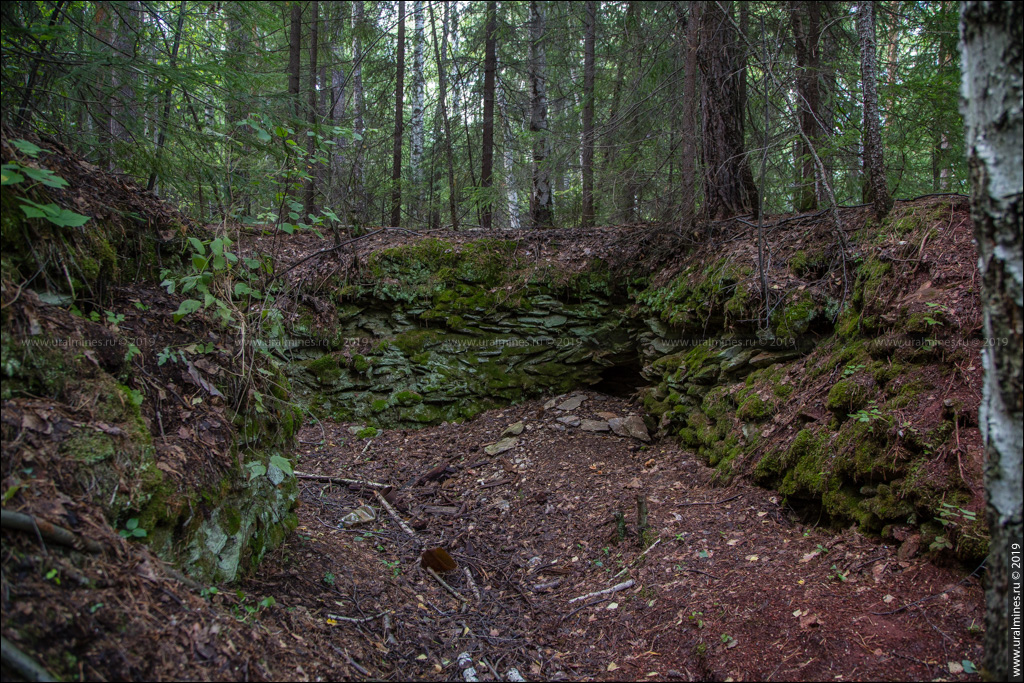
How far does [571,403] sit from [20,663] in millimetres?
5218

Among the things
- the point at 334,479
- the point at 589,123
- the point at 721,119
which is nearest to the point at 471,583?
the point at 334,479

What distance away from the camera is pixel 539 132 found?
8.11 metres

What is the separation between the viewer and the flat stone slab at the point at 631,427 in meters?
5.52

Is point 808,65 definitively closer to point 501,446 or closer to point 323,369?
point 501,446

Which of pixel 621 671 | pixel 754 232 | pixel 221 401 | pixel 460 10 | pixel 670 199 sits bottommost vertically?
pixel 621 671

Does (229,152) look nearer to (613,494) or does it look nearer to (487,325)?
A: (487,325)

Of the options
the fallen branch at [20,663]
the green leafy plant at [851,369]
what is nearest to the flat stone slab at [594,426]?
the green leafy plant at [851,369]

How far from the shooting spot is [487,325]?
671cm

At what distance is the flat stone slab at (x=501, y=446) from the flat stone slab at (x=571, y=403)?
784 mm

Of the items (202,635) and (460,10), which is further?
(460,10)

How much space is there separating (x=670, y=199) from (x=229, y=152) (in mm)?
4941

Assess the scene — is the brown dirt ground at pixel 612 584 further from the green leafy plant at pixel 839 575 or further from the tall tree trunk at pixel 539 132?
the tall tree trunk at pixel 539 132

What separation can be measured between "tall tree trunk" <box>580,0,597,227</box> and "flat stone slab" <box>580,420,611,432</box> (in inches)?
139

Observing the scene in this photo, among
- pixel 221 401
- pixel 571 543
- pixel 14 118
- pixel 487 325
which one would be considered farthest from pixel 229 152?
pixel 571 543
